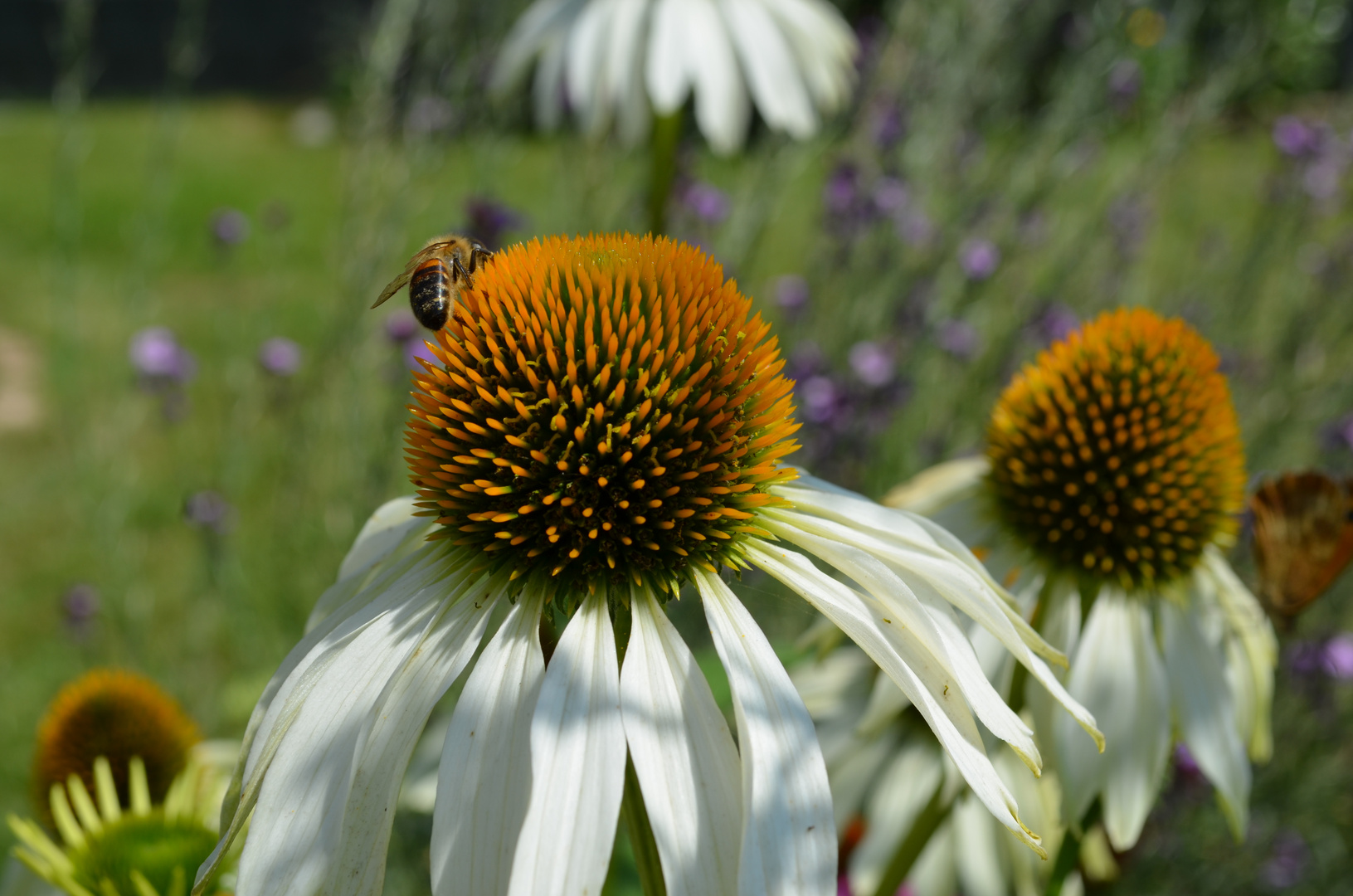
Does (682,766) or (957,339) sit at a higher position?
(682,766)

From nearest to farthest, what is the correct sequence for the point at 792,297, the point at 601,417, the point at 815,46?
1. the point at 601,417
2. the point at 815,46
3. the point at 792,297

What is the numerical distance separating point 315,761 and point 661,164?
66.5 inches

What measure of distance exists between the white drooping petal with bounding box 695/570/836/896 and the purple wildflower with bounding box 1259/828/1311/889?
7.34 feet

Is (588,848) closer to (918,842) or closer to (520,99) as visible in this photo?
(918,842)

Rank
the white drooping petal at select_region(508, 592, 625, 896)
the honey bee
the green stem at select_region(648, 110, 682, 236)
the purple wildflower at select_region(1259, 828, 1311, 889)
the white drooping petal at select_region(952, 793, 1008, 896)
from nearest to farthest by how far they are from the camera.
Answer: the white drooping petal at select_region(508, 592, 625, 896), the honey bee, the white drooping petal at select_region(952, 793, 1008, 896), the green stem at select_region(648, 110, 682, 236), the purple wildflower at select_region(1259, 828, 1311, 889)

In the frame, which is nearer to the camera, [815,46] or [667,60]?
[667,60]

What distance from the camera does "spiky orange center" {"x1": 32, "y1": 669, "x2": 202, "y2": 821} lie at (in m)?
1.47

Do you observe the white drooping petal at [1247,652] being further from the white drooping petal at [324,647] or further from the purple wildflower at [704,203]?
the purple wildflower at [704,203]

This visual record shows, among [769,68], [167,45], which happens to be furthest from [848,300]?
[167,45]

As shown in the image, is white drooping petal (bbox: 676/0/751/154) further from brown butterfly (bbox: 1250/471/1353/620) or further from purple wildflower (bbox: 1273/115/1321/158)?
purple wildflower (bbox: 1273/115/1321/158)

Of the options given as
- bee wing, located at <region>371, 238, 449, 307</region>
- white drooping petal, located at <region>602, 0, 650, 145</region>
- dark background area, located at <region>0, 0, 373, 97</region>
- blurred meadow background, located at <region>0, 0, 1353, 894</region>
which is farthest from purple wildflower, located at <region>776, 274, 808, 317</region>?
dark background area, located at <region>0, 0, 373, 97</region>

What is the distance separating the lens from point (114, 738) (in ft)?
4.80

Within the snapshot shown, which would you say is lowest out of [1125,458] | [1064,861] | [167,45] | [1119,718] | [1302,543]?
[1064,861]

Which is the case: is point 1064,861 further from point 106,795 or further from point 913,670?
point 106,795
